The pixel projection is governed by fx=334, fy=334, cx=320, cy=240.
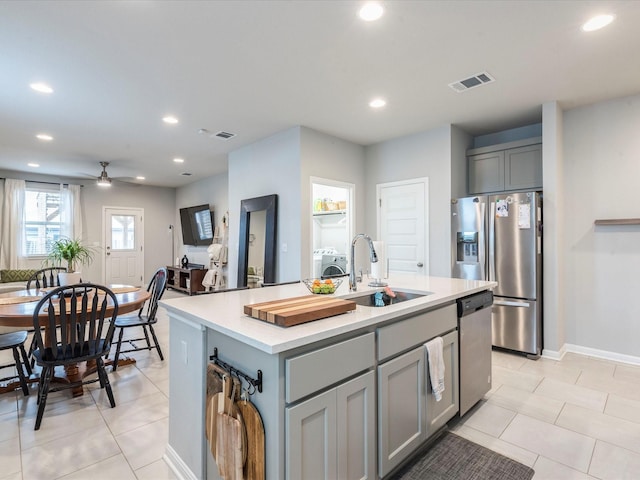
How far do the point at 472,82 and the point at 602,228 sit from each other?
82.7 inches

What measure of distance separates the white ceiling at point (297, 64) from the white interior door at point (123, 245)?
384 centimetres

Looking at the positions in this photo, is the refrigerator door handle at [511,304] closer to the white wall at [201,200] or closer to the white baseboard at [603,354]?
the white baseboard at [603,354]

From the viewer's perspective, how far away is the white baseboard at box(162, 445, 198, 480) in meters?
1.72

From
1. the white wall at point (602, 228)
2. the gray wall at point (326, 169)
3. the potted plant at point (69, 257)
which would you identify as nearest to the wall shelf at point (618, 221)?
the white wall at point (602, 228)

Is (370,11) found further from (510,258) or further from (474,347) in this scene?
(510,258)

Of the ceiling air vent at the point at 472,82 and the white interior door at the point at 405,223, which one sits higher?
the ceiling air vent at the point at 472,82

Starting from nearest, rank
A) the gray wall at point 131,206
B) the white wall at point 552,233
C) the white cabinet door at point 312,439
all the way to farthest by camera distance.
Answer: the white cabinet door at point 312,439, the white wall at point 552,233, the gray wall at point 131,206

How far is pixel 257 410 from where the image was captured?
133 cm

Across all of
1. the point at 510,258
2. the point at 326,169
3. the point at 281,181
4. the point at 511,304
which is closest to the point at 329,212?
the point at 326,169

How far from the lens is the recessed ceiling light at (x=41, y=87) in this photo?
2.95 meters

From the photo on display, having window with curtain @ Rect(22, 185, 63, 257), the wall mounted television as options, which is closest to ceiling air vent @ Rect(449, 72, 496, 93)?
the wall mounted television

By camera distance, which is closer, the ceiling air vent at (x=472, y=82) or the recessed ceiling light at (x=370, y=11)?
the recessed ceiling light at (x=370, y=11)

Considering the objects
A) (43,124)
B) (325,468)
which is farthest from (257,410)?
(43,124)

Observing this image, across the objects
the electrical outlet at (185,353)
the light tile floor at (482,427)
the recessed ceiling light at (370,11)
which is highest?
the recessed ceiling light at (370,11)
